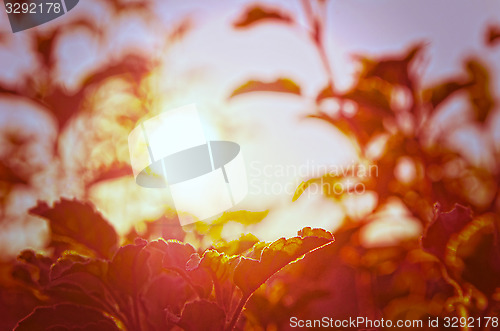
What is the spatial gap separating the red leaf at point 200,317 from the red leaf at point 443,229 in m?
0.34

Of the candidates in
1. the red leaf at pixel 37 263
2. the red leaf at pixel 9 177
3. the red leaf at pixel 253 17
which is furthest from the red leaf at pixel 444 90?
the red leaf at pixel 9 177

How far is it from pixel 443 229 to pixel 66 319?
56cm

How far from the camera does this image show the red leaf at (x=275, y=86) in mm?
1351

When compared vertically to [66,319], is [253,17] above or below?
above

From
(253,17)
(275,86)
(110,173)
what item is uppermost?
(253,17)

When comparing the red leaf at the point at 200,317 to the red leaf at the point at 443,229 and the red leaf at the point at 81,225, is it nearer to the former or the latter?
the red leaf at the point at 81,225

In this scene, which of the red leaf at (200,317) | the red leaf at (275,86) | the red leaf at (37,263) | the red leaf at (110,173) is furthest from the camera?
the red leaf at (110,173)

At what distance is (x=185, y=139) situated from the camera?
3.08 ft

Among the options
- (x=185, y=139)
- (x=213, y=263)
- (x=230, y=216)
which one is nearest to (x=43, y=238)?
(x=185, y=139)

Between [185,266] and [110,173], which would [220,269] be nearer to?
[185,266]

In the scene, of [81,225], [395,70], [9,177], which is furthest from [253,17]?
[9,177]

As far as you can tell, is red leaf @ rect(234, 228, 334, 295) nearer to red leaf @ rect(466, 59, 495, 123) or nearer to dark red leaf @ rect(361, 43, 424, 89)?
dark red leaf @ rect(361, 43, 424, 89)

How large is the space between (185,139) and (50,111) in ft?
3.27

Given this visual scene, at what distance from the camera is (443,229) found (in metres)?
0.67
